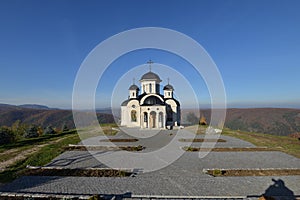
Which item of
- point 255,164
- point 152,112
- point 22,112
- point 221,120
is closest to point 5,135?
point 152,112

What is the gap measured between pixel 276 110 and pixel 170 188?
176 ft

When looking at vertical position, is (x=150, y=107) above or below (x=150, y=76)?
below

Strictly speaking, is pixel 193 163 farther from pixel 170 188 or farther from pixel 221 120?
pixel 221 120

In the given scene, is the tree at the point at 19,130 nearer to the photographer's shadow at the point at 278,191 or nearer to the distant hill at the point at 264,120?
the photographer's shadow at the point at 278,191

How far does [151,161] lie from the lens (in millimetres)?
9836

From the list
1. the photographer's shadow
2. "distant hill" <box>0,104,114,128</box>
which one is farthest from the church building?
"distant hill" <box>0,104,114,128</box>

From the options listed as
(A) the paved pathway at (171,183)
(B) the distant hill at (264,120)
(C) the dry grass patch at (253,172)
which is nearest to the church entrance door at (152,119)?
(B) the distant hill at (264,120)

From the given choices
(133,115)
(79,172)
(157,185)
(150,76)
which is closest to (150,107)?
(133,115)

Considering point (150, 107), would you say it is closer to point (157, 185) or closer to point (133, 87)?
point (133, 87)

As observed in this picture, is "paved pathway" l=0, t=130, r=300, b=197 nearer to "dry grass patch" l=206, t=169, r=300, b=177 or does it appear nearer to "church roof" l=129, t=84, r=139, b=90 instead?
"dry grass patch" l=206, t=169, r=300, b=177

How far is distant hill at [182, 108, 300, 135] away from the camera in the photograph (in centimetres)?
4094

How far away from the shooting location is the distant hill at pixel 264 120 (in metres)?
40.9

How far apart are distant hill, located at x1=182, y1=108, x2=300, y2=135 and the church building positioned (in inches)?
499

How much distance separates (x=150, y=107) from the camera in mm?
24969
